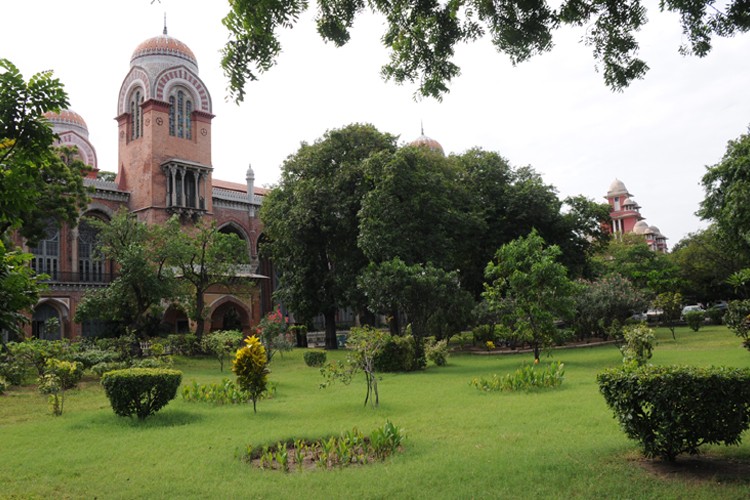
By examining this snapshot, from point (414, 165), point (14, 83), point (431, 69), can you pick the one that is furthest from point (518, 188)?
point (14, 83)

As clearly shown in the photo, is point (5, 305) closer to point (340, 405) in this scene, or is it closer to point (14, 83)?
point (14, 83)

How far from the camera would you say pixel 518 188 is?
2502 centimetres

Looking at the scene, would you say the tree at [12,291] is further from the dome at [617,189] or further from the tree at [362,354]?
the dome at [617,189]

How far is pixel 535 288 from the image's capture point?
51.3 feet

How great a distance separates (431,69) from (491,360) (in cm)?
1478

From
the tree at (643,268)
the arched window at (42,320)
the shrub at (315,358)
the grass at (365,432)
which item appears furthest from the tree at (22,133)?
the tree at (643,268)

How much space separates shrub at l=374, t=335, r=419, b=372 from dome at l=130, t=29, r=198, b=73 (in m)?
22.6

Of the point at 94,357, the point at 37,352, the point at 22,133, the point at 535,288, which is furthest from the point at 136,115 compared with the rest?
the point at 22,133

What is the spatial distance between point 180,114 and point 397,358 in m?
22.1

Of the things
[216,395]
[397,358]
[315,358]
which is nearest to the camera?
[216,395]

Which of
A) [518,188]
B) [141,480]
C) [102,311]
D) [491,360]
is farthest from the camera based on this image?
[518,188]

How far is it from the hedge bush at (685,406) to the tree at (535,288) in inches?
394

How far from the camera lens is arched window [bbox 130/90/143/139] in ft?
105

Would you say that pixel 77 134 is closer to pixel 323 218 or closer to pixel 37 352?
pixel 323 218
